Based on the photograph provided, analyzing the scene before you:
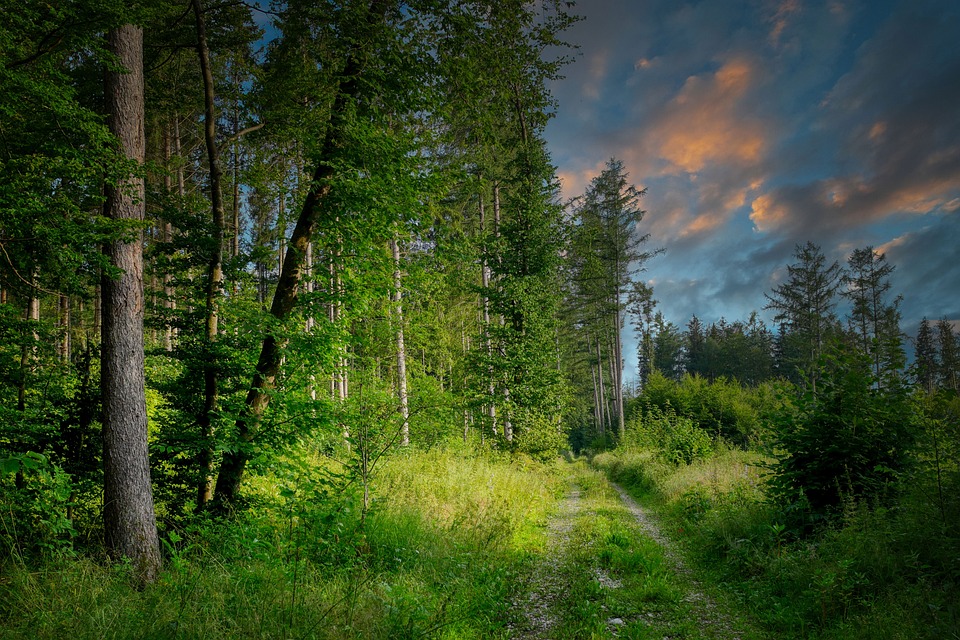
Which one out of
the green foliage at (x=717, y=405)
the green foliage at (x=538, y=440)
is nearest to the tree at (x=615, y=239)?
the green foliage at (x=717, y=405)

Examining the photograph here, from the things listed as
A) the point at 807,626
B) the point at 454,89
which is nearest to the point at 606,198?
the point at 454,89

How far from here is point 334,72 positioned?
250 inches

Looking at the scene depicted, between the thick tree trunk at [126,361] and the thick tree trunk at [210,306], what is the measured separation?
80 centimetres

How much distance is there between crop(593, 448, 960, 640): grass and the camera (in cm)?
364

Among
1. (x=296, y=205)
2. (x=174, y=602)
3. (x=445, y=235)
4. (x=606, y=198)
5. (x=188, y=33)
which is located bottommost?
(x=174, y=602)

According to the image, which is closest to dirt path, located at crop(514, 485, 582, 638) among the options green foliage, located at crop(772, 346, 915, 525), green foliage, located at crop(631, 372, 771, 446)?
green foliage, located at crop(772, 346, 915, 525)

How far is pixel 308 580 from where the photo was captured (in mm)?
4070

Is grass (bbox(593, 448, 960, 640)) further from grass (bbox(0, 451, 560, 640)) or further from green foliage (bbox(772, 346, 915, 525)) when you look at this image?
grass (bbox(0, 451, 560, 640))

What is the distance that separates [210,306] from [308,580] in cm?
406

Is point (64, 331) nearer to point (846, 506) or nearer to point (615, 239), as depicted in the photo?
point (846, 506)

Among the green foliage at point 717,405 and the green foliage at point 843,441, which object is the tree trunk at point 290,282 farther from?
the green foliage at point 717,405

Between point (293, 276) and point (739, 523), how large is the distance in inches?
320

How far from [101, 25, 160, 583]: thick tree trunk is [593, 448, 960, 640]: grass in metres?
6.73

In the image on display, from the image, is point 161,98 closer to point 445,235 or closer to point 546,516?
point 445,235
